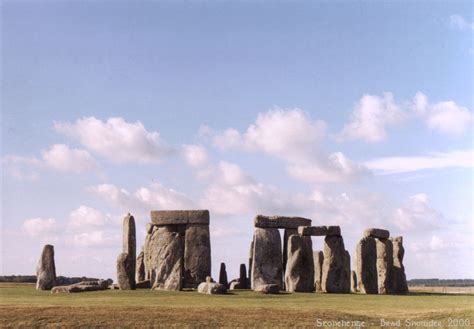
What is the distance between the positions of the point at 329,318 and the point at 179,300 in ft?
20.1

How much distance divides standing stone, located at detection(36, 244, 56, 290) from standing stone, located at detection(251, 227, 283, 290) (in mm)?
8635

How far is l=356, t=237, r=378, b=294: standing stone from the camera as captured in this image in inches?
1324

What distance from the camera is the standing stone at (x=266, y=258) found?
34.1m

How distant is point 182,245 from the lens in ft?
112

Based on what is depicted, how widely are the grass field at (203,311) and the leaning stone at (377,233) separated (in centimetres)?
723

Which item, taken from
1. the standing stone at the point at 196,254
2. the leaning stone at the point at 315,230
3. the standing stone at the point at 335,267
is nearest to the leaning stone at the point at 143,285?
the standing stone at the point at 196,254

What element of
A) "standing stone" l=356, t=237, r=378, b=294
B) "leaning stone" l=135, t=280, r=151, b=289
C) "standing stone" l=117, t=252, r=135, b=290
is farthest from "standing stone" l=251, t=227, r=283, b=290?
"standing stone" l=117, t=252, r=135, b=290

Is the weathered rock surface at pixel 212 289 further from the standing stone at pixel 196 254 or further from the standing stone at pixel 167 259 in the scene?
the standing stone at pixel 196 254

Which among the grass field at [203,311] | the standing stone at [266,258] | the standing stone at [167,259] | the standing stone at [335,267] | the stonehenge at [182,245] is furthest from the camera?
the standing stone at [266,258]

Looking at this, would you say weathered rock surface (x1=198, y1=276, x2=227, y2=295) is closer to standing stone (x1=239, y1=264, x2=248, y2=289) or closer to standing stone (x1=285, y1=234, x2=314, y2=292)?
standing stone (x1=285, y1=234, x2=314, y2=292)

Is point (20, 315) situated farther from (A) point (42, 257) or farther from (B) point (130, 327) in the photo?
(A) point (42, 257)

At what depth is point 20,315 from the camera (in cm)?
2142

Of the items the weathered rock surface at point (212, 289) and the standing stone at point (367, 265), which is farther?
the standing stone at point (367, 265)

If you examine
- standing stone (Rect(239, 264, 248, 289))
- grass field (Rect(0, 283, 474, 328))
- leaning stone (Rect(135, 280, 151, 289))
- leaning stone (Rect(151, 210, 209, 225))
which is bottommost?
grass field (Rect(0, 283, 474, 328))
